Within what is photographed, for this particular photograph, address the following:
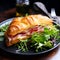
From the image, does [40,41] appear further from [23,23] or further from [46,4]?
[46,4]

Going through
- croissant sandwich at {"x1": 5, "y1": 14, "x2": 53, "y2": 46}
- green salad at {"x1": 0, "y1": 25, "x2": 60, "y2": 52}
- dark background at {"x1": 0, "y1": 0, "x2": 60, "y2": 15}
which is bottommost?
dark background at {"x1": 0, "y1": 0, "x2": 60, "y2": 15}

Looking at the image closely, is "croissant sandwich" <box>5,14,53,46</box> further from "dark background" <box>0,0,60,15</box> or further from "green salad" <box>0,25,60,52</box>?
"dark background" <box>0,0,60,15</box>

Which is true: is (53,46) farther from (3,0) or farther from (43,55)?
(3,0)

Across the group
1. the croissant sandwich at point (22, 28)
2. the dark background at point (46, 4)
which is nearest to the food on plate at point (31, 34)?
the croissant sandwich at point (22, 28)

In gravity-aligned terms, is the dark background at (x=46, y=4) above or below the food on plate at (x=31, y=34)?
below

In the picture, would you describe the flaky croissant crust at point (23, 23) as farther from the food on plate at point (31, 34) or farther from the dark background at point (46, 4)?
the dark background at point (46, 4)

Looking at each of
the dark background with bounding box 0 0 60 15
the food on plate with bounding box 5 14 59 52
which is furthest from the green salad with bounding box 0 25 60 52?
the dark background with bounding box 0 0 60 15

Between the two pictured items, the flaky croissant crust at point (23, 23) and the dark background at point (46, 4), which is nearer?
the flaky croissant crust at point (23, 23)
